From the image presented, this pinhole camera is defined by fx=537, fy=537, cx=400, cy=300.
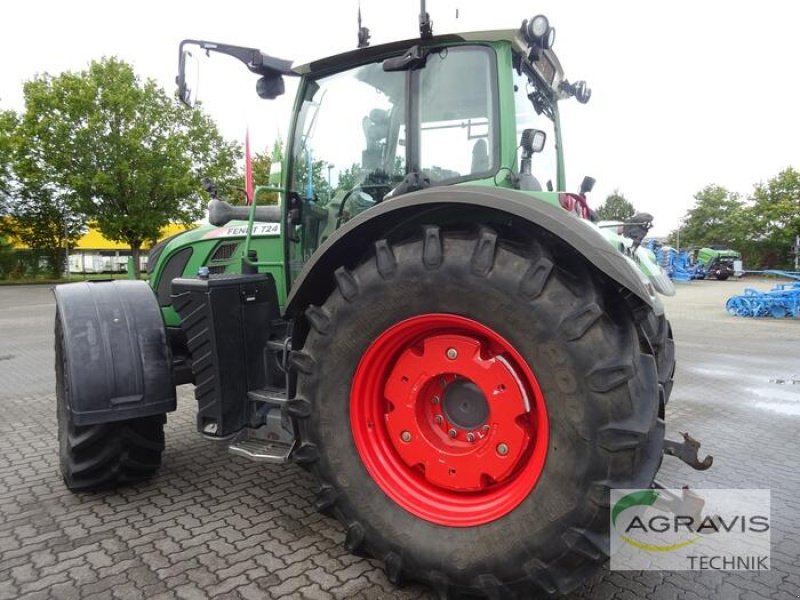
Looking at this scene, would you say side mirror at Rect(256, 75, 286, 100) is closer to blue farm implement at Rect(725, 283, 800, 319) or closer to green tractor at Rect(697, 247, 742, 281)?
blue farm implement at Rect(725, 283, 800, 319)

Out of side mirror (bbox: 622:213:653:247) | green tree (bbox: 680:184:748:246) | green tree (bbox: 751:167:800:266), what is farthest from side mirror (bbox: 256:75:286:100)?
green tree (bbox: 680:184:748:246)

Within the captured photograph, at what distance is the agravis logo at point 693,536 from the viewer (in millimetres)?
2287

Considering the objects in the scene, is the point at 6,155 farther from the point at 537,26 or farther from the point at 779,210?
the point at 779,210

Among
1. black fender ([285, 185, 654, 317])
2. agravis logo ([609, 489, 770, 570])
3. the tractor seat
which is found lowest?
agravis logo ([609, 489, 770, 570])

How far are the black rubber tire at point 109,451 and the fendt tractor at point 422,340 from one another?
1cm

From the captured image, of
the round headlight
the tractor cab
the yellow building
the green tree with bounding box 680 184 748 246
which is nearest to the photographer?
the round headlight

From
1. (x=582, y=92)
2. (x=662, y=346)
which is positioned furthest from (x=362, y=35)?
(x=662, y=346)

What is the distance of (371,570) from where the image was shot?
2.52 metres

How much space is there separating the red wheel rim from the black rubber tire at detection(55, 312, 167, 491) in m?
1.69

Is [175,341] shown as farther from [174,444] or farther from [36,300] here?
[36,300]

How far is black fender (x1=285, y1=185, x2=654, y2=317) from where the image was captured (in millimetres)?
2039

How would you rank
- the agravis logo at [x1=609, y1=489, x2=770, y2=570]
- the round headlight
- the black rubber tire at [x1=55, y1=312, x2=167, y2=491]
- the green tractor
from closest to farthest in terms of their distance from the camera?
the agravis logo at [x1=609, y1=489, x2=770, y2=570] < the round headlight < the black rubber tire at [x1=55, y1=312, x2=167, y2=491] < the green tractor

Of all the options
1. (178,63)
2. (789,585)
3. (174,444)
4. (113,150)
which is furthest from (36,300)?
(789,585)

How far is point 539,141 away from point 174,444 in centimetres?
363
